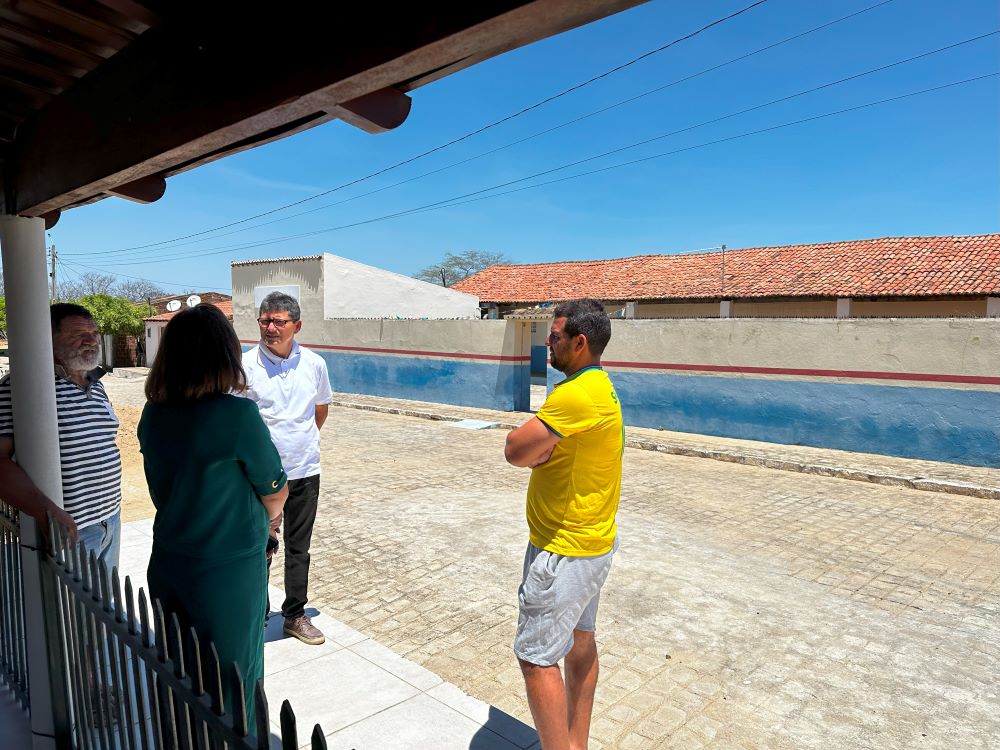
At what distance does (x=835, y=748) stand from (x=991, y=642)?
1.92 m

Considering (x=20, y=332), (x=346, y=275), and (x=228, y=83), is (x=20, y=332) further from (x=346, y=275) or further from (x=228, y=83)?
(x=346, y=275)

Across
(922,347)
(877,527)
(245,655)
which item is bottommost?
(877,527)

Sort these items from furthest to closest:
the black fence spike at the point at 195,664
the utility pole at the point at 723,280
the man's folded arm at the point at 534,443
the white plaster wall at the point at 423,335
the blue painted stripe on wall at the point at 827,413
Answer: the utility pole at the point at 723,280 < the white plaster wall at the point at 423,335 < the blue painted stripe on wall at the point at 827,413 < the man's folded arm at the point at 534,443 < the black fence spike at the point at 195,664

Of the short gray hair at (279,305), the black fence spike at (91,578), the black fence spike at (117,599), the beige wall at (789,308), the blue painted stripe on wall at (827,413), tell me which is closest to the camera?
the black fence spike at (117,599)

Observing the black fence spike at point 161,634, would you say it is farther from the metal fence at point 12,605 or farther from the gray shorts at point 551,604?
the metal fence at point 12,605

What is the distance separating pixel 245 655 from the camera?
7.15 ft

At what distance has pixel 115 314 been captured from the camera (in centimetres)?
3388

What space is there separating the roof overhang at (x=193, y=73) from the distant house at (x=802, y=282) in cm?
1646

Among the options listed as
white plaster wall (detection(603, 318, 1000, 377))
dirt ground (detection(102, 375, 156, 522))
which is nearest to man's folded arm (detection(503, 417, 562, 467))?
dirt ground (detection(102, 375, 156, 522))

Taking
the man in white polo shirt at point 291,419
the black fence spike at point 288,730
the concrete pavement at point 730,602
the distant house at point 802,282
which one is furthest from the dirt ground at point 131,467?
the distant house at point 802,282

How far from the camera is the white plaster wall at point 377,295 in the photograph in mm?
21005

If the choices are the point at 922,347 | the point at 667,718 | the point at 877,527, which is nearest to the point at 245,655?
the point at 667,718

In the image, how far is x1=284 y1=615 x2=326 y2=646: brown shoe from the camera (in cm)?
375

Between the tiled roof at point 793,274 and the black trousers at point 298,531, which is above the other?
the tiled roof at point 793,274
